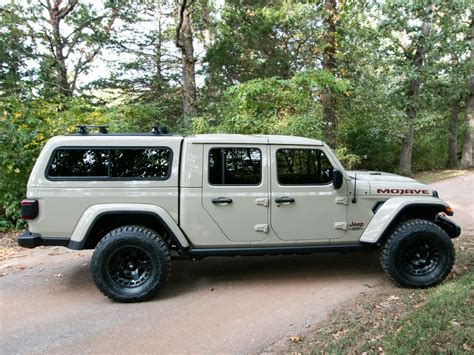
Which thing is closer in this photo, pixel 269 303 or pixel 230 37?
pixel 269 303

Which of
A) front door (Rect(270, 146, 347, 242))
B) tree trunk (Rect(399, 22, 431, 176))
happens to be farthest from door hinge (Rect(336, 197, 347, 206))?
tree trunk (Rect(399, 22, 431, 176))

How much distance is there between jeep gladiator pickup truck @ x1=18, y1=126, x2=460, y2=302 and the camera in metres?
4.06

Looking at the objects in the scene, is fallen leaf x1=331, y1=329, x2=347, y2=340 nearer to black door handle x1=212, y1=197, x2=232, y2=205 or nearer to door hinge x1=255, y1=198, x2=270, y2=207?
door hinge x1=255, y1=198, x2=270, y2=207

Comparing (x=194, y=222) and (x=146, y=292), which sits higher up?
(x=194, y=222)

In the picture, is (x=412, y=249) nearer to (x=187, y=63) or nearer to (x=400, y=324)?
(x=400, y=324)

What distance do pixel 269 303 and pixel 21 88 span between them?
506 inches

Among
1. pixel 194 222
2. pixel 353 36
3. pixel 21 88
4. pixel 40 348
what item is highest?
pixel 353 36

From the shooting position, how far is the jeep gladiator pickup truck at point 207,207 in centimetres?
406

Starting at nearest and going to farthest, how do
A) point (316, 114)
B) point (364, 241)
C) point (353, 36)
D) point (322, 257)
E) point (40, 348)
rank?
point (40, 348) → point (364, 241) → point (322, 257) → point (316, 114) → point (353, 36)

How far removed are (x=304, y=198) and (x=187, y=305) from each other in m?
1.79

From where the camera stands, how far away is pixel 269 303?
4.02 metres

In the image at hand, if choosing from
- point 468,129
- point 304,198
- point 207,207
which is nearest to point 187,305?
point 207,207

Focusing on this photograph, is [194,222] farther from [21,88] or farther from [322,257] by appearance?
[21,88]

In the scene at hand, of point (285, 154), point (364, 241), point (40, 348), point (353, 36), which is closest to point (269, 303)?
point (364, 241)
